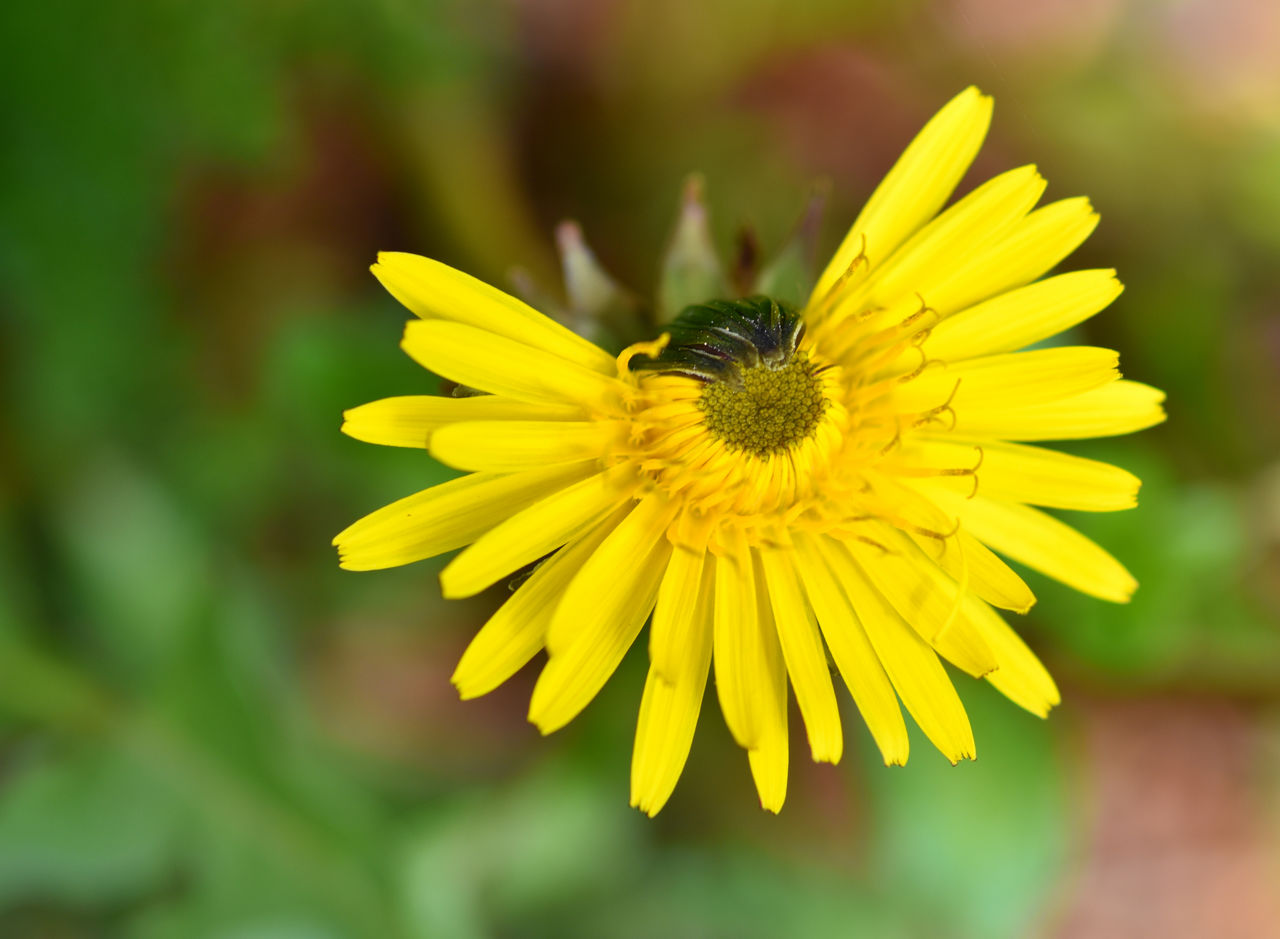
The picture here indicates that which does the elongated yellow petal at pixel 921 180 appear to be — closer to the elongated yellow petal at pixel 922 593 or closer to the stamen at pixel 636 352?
the stamen at pixel 636 352

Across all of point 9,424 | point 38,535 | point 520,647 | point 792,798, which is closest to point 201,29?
point 9,424

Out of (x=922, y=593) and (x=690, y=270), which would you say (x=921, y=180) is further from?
(x=922, y=593)

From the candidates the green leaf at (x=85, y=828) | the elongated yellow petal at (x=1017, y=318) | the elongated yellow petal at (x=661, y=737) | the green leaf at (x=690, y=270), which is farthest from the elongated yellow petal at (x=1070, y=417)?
the green leaf at (x=85, y=828)

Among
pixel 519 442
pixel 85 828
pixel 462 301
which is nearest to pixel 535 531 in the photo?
pixel 519 442

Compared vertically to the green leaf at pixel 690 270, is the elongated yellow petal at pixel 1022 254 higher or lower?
lower

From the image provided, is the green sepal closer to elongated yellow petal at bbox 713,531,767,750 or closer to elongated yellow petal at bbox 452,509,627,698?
elongated yellow petal at bbox 713,531,767,750

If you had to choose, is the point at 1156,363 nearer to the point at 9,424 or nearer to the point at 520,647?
the point at 520,647

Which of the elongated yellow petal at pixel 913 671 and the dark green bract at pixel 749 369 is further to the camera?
the elongated yellow petal at pixel 913 671
